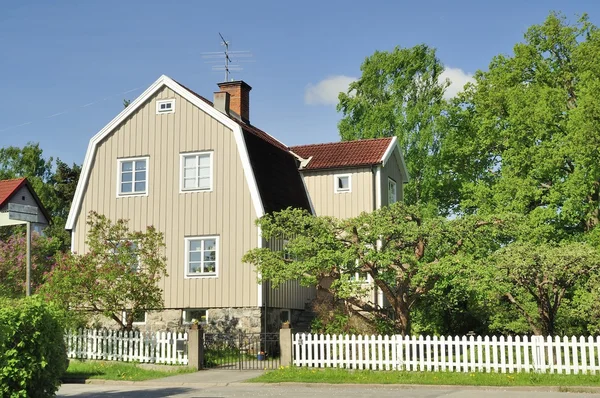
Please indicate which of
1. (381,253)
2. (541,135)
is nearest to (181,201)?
(381,253)

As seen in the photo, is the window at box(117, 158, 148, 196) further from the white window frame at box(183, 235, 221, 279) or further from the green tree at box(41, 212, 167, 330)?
the green tree at box(41, 212, 167, 330)

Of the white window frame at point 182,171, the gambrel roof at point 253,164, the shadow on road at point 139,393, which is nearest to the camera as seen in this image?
the shadow on road at point 139,393

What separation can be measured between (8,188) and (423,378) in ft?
112

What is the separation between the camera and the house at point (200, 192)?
2517 cm

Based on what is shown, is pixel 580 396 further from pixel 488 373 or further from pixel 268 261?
pixel 268 261

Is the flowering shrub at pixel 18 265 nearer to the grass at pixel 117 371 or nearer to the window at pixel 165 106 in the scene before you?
the window at pixel 165 106

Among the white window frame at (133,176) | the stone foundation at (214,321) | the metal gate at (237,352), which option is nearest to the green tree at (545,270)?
the metal gate at (237,352)

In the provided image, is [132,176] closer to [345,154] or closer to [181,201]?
[181,201]

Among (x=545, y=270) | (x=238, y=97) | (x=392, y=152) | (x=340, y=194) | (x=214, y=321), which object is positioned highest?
(x=238, y=97)

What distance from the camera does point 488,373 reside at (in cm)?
1845

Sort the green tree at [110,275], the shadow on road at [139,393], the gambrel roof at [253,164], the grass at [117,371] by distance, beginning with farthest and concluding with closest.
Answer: the gambrel roof at [253,164]
the green tree at [110,275]
the grass at [117,371]
the shadow on road at [139,393]

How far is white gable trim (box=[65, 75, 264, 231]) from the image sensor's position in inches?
990

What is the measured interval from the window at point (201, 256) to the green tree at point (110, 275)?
83.7 inches

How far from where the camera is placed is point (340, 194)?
29156 mm
